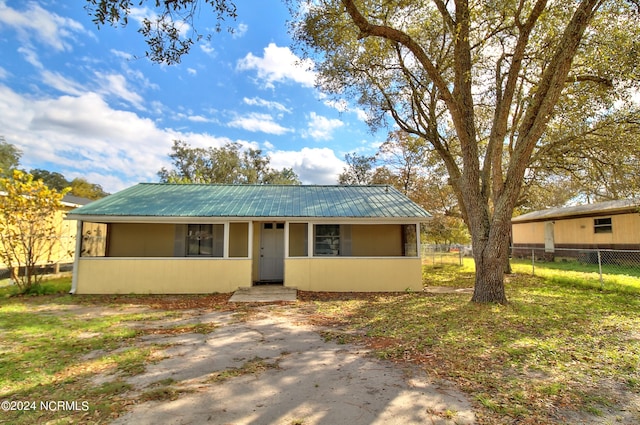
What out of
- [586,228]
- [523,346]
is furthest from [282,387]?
[586,228]

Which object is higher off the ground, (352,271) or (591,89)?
(591,89)

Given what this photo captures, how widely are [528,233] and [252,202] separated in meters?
20.9

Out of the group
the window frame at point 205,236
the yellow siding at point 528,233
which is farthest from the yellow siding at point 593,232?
the window frame at point 205,236

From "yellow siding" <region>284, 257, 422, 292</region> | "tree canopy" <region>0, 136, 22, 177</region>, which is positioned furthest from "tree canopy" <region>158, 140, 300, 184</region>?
"yellow siding" <region>284, 257, 422, 292</region>

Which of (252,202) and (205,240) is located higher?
(252,202)

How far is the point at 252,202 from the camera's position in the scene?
11.4 metres

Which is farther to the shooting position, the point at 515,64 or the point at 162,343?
the point at 515,64

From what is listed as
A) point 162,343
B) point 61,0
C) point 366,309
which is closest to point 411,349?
point 366,309

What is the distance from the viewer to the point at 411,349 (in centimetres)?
484

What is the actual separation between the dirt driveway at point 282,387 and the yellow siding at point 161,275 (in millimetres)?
4657

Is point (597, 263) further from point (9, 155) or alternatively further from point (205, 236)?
point (9, 155)

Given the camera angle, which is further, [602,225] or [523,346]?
[602,225]

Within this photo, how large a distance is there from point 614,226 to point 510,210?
13.6 metres

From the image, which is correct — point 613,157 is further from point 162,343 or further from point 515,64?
point 162,343
